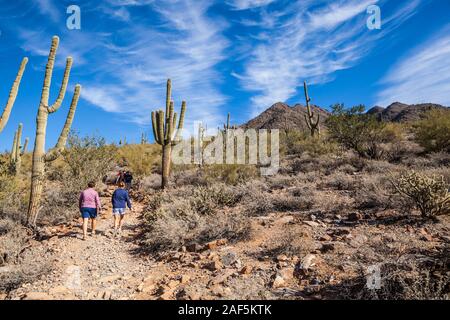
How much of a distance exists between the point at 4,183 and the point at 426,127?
16433 millimetres

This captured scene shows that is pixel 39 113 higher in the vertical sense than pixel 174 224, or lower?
higher

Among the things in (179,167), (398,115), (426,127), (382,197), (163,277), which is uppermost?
(398,115)

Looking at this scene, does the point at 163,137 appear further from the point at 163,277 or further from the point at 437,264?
the point at 437,264

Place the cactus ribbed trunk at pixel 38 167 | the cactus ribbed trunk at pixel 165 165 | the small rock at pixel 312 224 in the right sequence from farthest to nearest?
the cactus ribbed trunk at pixel 165 165
the cactus ribbed trunk at pixel 38 167
the small rock at pixel 312 224

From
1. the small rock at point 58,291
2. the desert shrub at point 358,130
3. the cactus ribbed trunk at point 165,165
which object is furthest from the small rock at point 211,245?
the desert shrub at point 358,130

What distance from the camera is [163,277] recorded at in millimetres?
5047

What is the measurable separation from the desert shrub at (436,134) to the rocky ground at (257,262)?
29.1ft

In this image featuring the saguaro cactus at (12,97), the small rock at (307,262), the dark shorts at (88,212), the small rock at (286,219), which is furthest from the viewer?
the saguaro cactus at (12,97)

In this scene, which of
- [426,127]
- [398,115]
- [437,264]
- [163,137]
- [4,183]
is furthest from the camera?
[398,115]

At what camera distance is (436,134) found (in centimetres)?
1334

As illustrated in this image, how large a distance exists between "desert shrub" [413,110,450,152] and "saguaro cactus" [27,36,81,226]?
13845 millimetres

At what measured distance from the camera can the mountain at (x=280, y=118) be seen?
155ft

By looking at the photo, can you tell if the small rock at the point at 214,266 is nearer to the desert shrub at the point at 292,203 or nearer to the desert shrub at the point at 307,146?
the desert shrub at the point at 292,203

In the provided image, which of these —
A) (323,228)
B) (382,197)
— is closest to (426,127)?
(382,197)
